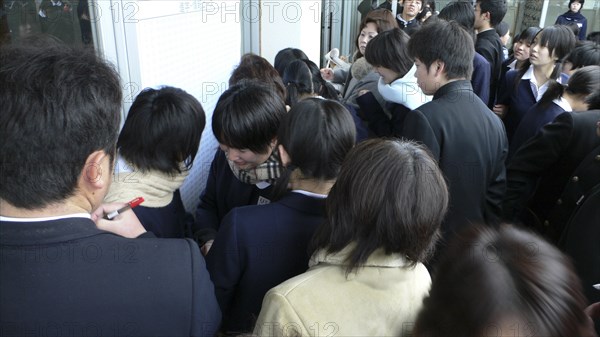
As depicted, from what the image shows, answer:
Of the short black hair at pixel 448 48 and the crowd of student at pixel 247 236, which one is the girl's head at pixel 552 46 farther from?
the crowd of student at pixel 247 236

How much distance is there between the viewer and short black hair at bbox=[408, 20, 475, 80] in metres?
1.88

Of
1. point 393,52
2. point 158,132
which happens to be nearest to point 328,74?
point 393,52

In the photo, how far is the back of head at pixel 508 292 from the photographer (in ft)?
2.14

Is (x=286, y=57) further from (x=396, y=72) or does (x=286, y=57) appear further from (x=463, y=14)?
(x=463, y=14)

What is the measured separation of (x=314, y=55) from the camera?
4352 mm

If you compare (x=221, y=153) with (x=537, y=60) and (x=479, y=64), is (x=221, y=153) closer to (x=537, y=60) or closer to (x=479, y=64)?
(x=479, y=64)

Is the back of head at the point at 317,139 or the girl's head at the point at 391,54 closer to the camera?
the back of head at the point at 317,139

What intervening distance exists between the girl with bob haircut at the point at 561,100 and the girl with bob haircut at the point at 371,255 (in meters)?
1.85

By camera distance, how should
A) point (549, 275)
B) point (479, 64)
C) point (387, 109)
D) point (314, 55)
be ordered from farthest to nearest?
point (314, 55) < point (479, 64) < point (387, 109) < point (549, 275)

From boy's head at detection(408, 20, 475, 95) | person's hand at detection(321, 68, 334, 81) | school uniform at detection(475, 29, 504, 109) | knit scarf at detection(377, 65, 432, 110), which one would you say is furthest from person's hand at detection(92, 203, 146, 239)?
school uniform at detection(475, 29, 504, 109)

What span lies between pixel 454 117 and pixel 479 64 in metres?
1.48

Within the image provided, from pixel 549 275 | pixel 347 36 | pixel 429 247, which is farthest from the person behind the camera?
→ pixel 347 36

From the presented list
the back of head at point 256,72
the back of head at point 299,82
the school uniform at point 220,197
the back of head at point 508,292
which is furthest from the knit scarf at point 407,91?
the back of head at point 508,292

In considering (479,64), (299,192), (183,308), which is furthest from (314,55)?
(183,308)
